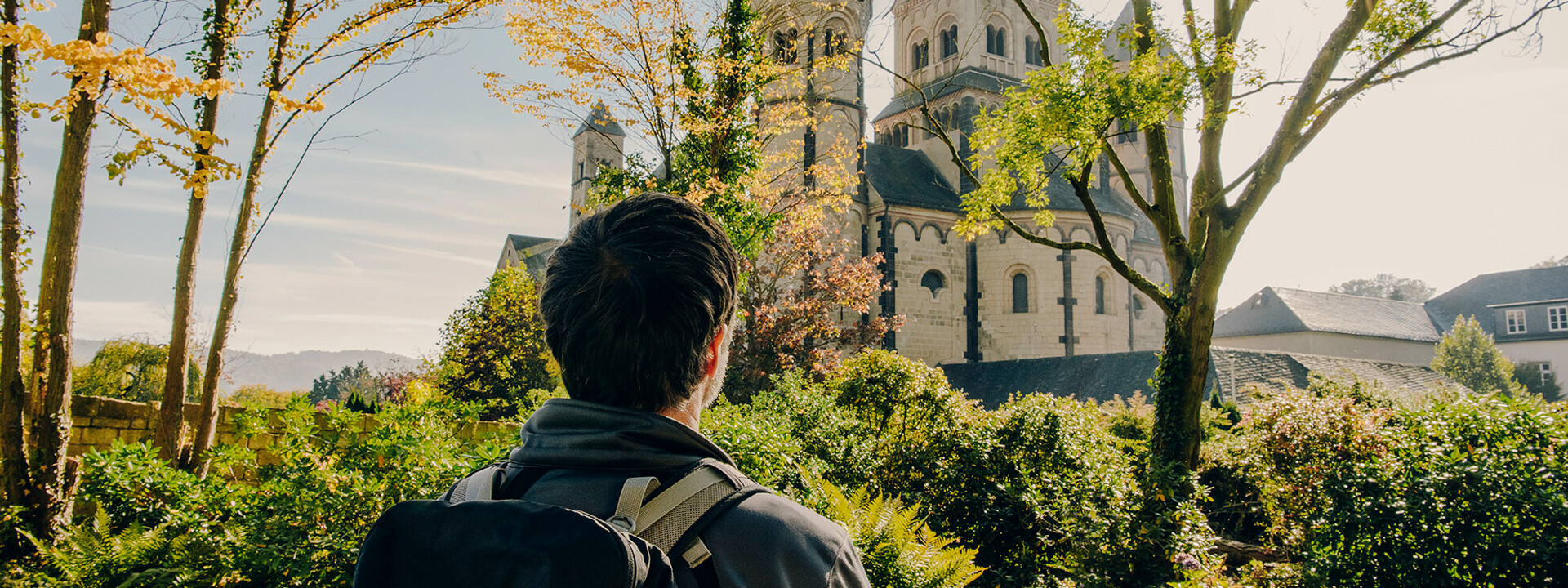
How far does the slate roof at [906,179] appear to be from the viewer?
1158 inches

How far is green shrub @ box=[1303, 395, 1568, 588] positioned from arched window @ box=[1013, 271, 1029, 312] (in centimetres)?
2410

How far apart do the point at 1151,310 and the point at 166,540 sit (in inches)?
1307

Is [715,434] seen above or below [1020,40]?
below

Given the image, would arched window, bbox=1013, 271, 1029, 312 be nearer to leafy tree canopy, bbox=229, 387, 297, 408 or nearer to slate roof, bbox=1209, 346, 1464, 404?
slate roof, bbox=1209, 346, 1464, 404

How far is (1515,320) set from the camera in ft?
145

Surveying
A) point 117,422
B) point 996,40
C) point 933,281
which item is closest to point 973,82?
point 996,40

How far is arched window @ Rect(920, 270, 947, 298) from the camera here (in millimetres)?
29750

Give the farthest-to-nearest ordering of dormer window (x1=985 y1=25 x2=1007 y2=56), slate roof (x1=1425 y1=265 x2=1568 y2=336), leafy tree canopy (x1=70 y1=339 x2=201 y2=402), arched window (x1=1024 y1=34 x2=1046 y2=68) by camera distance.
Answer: slate roof (x1=1425 y1=265 x2=1568 y2=336) < arched window (x1=1024 y1=34 x2=1046 y2=68) < dormer window (x1=985 y1=25 x2=1007 y2=56) < leafy tree canopy (x1=70 y1=339 x2=201 y2=402)

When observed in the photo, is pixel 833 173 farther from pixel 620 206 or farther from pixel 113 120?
pixel 620 206

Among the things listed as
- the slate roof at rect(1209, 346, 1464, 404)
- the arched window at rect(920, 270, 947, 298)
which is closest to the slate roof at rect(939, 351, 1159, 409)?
the slate roof at rect(1209, 346, 1464, 404)

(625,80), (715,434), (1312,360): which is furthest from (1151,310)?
(715,434)

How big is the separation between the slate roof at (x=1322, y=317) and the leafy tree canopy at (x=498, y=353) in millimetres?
35469

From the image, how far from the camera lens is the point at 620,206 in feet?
4.61

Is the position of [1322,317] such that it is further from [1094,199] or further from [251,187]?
[251,187]
